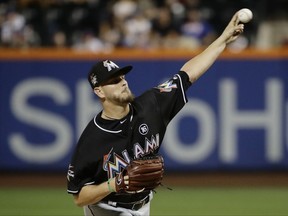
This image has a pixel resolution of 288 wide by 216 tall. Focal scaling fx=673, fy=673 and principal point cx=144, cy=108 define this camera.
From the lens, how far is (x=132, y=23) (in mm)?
13164

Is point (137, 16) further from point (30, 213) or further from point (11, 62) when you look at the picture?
point (30, 213)

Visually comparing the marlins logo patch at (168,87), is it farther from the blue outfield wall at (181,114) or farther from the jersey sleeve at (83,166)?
the blue outfield wall at (181,114)

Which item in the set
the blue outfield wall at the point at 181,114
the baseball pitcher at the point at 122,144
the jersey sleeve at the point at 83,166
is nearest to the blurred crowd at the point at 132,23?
the blue outfield wall at the point at 181,114

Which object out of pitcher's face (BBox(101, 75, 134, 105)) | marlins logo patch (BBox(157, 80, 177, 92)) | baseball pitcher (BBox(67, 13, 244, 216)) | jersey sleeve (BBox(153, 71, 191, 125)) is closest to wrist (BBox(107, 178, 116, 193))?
baseball pitcher (BBox(67, 13, 244, 216))

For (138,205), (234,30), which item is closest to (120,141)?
(138,205)

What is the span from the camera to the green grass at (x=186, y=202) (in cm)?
880

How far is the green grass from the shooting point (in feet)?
28.9

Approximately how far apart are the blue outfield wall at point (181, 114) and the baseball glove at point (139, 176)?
6.84 metres

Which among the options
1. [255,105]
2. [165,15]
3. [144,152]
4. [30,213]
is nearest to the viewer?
[144,152]

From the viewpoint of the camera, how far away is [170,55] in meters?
11.9

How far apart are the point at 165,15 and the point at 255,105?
2721 millimetres

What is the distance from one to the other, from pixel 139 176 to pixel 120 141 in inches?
15.9

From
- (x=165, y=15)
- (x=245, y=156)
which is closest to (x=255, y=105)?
(x=245, y=156)

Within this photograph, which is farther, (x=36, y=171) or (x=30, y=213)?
(x=36, y=171)
